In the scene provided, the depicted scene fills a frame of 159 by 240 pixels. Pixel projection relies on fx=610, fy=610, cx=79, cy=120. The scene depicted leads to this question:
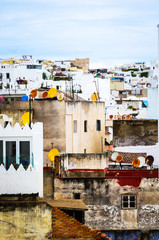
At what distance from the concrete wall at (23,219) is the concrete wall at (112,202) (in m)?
9.71

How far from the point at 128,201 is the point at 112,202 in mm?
745

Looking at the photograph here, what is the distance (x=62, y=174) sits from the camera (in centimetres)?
2712

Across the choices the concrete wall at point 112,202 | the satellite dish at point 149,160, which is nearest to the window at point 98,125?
the satellite dish at point 149,160

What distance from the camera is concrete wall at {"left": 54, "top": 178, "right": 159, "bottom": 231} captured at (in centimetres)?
2642

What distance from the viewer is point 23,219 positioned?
1628 centimetres

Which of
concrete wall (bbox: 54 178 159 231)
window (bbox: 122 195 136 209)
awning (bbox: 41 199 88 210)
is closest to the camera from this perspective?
awning (bbox: 41 199 88 210)

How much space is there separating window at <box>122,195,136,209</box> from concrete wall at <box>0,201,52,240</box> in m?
10.9

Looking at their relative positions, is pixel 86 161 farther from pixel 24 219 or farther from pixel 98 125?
pixel 24 219

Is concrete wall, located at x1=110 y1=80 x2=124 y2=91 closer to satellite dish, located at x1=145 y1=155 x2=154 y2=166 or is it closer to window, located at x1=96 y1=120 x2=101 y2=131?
window, located at x1=96 y1=120 x2=101 y2=131

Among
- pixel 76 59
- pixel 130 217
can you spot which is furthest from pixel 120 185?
pixel 76 59

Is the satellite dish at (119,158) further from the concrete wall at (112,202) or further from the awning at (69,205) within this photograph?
the awning at (69,205)

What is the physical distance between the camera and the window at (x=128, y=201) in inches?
1059

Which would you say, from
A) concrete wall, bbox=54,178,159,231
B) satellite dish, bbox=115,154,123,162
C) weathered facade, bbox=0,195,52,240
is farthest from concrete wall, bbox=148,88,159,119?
weathered facade, bbox=0,195,52,240

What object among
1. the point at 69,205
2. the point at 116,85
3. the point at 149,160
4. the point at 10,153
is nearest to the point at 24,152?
the point at 10,153
